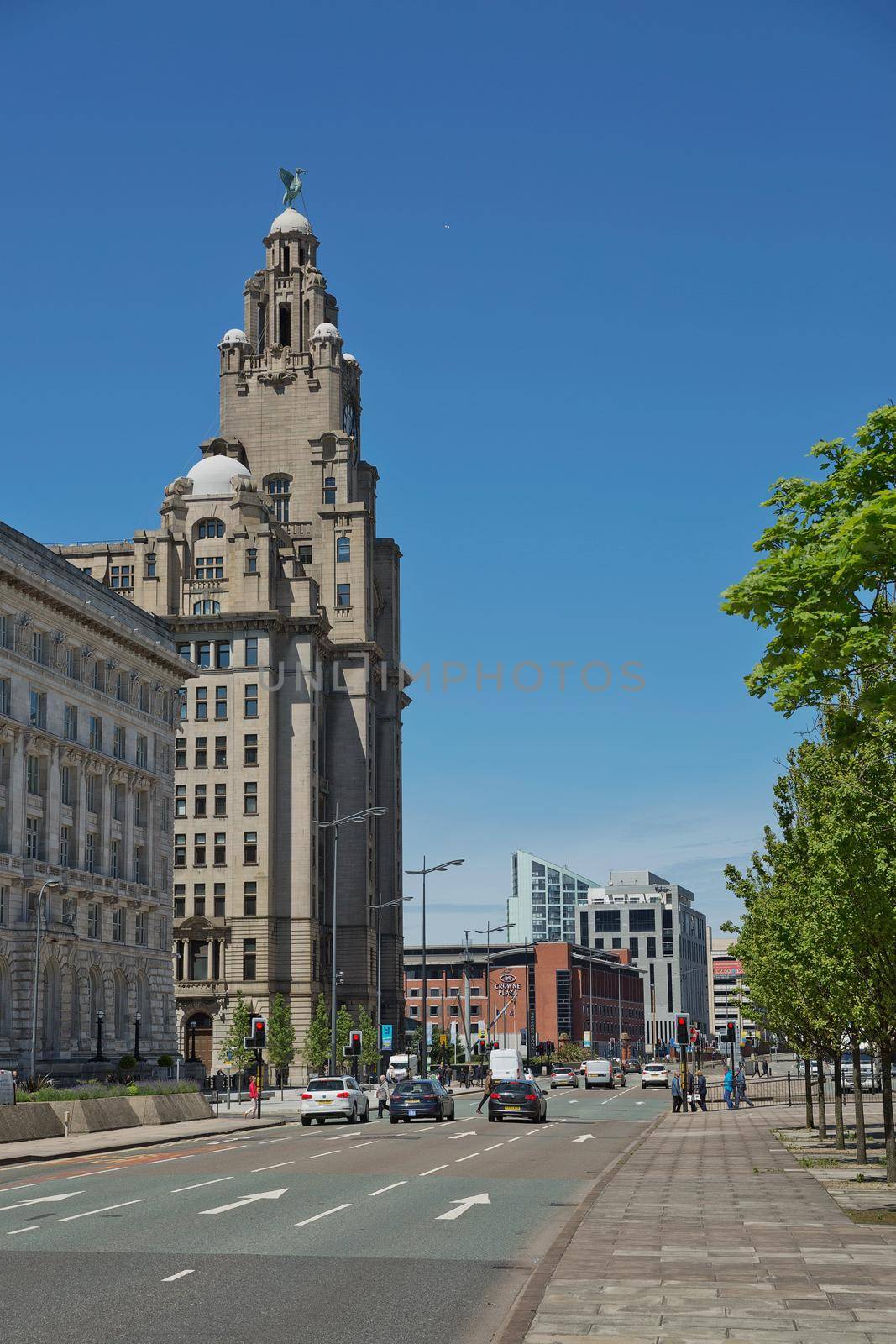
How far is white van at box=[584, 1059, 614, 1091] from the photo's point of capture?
100500 millimetres

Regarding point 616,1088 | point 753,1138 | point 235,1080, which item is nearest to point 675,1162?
point 753,1138

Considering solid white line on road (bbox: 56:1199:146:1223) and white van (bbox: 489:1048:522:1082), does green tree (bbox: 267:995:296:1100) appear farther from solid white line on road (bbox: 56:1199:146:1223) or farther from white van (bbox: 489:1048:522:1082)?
solid white line on road (bbox: 56:1199:146:1223)

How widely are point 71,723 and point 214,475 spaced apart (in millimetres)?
54436

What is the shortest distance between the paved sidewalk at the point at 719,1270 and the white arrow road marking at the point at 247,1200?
210 inches

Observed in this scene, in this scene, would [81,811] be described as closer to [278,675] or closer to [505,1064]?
[505,1064]

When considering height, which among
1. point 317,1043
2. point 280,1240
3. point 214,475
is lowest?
point 317,1043

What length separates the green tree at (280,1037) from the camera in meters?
104

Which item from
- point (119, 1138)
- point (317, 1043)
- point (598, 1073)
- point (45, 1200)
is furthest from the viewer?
point (317, 1043)

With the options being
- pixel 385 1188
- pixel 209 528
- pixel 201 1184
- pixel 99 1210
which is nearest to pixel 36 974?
pixel 201 1184

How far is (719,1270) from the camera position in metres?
15.8

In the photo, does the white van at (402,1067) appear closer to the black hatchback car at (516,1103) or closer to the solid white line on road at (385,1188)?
the black hatchback car at (516,1103)

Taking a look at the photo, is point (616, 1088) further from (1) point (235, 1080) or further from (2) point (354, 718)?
(2) point (354, 718)

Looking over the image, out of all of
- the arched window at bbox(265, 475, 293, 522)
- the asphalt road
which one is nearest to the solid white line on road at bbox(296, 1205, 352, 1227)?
the asphalt road

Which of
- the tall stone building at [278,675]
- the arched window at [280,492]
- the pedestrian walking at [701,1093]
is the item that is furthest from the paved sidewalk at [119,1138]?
the arched window at [280,492]
